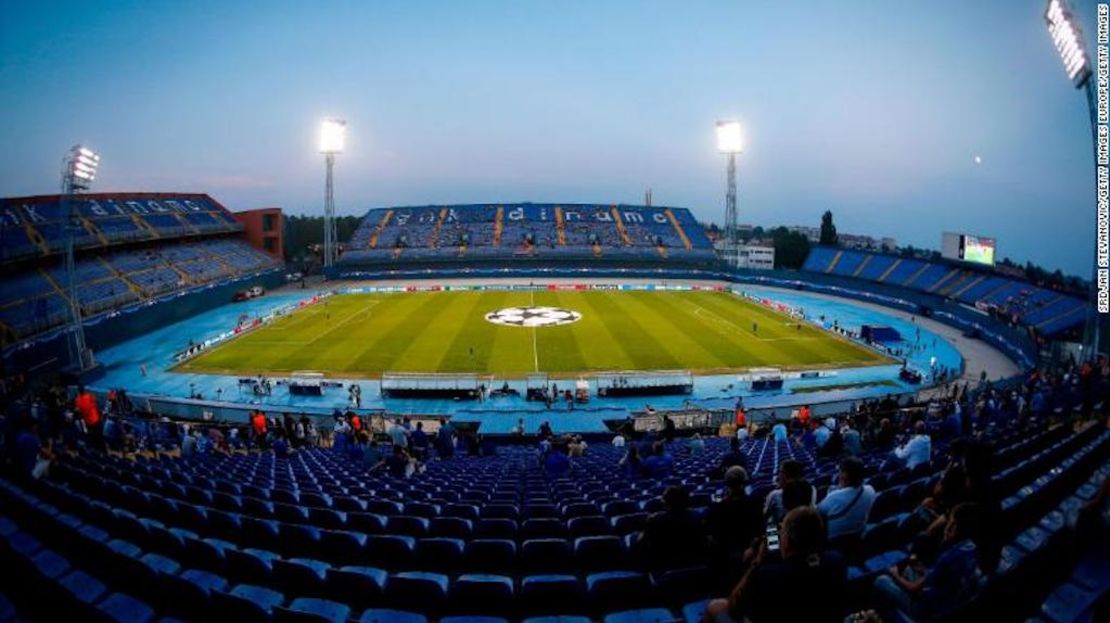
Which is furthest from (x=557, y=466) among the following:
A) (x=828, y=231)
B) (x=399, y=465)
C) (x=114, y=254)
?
(x=828, y=231)

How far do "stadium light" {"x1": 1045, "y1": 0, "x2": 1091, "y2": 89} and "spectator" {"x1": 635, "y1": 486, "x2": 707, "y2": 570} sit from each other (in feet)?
97.7

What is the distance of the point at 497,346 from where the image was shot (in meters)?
40.0

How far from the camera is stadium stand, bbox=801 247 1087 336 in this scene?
141 feet

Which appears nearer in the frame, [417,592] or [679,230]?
[417,592]

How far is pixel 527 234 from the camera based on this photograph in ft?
287

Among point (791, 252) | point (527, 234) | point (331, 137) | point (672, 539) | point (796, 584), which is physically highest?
point (331, 137)

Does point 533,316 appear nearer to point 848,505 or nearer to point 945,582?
point 848,505

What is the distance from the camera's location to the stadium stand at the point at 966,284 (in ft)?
141

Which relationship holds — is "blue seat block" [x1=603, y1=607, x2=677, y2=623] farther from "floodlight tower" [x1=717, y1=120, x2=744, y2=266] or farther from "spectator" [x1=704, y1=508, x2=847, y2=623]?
"floodlight tower" [x1=717, y1=120, x2=744, y2=266]

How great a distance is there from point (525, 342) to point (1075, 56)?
31.6 meters

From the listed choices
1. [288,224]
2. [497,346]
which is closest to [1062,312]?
[497,346]

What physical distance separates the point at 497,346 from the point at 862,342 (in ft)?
84.7

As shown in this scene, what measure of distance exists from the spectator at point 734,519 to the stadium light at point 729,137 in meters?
70.0

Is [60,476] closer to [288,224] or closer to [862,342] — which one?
[862,342]
